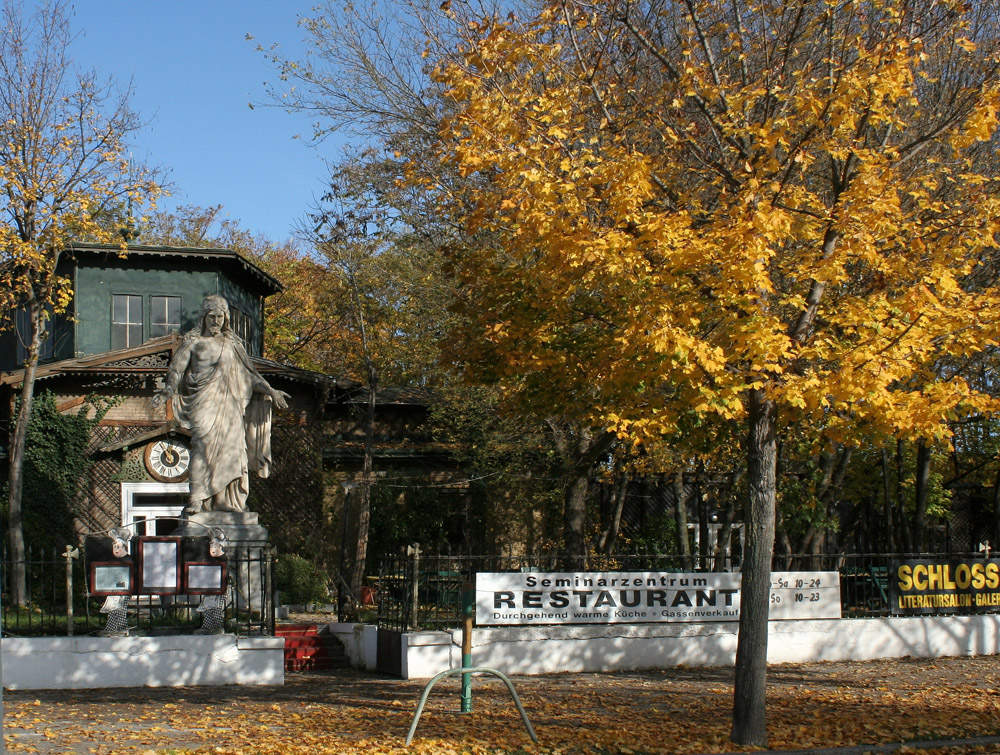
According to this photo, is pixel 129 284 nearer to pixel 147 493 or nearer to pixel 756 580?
pixel 147 493

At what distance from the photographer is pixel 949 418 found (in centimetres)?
971

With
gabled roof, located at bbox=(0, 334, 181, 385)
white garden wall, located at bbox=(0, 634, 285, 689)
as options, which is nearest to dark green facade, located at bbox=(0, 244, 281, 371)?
gabled roof, located at bbox=(0, 334, 181, 385)

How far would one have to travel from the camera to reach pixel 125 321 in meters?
26.4

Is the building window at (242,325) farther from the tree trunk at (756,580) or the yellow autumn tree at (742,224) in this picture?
the tree trunk at (756,580)

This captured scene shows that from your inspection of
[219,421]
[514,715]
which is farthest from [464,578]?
[219,421]

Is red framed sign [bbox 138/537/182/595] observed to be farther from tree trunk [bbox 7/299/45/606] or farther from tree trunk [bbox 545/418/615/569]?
tree trunk [bbox 7/299/45/606]

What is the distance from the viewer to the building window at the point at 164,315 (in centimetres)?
2658

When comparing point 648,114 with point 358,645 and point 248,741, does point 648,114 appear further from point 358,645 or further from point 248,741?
point 358,645

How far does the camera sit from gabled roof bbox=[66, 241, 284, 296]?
2566 centimetres

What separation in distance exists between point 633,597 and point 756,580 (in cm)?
519

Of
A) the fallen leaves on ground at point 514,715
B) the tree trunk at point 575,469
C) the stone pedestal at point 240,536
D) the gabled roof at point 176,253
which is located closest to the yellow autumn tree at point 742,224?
the fallen leaves on ground at point 514,715

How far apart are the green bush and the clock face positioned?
4557 mm

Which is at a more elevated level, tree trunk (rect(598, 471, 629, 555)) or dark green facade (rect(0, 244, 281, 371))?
dark green facade (rect(0, 244, 281, 371))

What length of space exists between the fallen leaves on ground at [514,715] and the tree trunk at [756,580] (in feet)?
1.02
